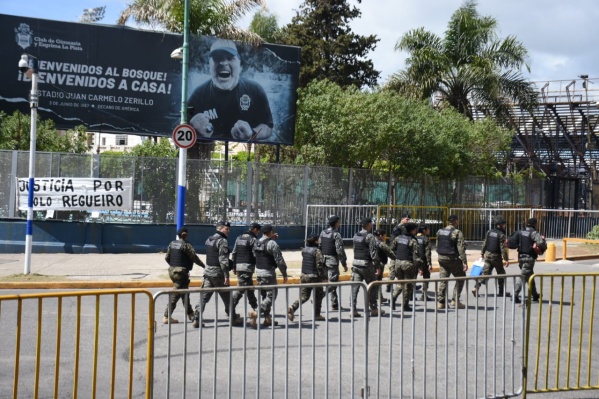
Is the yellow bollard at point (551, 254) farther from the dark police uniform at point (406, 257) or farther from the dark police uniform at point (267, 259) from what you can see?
the dark police uniform at point (267, 259)

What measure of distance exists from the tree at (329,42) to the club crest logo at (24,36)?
18.2 metres

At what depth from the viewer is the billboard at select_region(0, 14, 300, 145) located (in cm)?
2161

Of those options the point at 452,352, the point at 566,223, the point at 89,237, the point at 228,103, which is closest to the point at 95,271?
the point at 89,237

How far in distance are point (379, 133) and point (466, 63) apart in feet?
28.2

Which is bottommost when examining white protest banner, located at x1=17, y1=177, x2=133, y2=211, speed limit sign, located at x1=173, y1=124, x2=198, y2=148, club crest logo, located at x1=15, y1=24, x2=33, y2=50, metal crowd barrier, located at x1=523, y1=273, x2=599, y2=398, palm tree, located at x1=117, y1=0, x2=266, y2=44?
metal crowd barrier, located at x1=523, y1=273, x2=599, y2=398

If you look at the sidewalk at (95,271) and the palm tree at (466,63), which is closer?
the sidewalk at (95,271)

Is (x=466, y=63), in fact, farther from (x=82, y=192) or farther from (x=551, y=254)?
(x=82, y=192)

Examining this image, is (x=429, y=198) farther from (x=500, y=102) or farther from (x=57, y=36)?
(x=57, y=36)

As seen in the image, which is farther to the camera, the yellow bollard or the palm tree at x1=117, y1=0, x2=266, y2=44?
the palm tree at x1=117, y1=0, x2=266, y2=44

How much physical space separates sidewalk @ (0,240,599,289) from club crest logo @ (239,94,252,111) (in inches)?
195

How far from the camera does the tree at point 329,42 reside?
126 ft

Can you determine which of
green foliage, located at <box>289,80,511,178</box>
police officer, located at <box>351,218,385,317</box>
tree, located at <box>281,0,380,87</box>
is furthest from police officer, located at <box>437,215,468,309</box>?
tree, located at <box>281,0,380,87</box>

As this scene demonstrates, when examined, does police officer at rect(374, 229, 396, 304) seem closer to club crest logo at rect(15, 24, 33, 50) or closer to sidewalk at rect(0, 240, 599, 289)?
sidewalk at rect(0, 240, 599, 289)

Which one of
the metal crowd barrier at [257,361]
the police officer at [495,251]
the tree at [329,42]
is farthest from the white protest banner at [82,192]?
the tree at [329,42]
